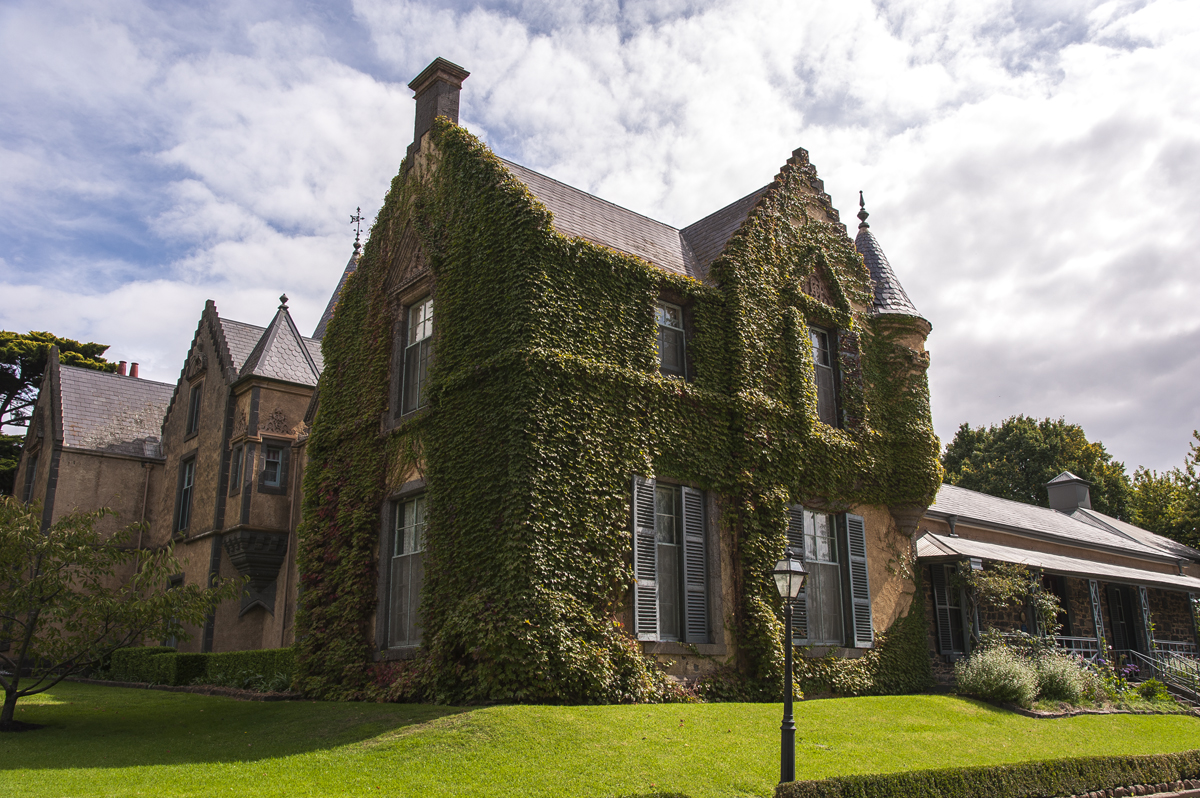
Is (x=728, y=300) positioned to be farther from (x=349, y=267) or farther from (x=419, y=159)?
(x=349, y=267)

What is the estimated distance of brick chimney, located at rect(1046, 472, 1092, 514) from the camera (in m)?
35.5

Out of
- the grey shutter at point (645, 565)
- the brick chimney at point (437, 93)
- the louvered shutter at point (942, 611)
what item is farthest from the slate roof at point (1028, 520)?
the brick chimney at point (437, 93)

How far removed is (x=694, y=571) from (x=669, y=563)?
1.46 ft

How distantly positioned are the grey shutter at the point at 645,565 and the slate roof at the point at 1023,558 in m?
7.38

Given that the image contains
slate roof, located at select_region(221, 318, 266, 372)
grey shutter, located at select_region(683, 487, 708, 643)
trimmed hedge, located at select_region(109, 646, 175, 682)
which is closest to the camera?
grey shutter, located at select_region(683, 487, 708, 643)

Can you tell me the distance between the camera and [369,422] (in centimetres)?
1585

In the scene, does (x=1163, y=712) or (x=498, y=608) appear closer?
(x=498, y=608)

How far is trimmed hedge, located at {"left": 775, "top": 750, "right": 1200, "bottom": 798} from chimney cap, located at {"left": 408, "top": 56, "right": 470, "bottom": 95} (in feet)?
45.9

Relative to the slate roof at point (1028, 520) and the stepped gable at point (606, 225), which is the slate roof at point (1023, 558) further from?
the stepped gable at point (606, 225)

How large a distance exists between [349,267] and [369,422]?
1430cm

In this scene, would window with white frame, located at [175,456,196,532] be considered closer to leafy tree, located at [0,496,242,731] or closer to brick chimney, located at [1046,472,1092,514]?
leafy tree, located at [0,496,242,731]

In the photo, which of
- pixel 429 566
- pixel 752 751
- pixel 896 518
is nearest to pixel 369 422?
pixel 429 566

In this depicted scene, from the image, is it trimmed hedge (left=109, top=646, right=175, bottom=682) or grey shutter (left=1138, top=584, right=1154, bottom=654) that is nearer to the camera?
trimmed hedge (left=109, top=646, right=175, bottom=682)

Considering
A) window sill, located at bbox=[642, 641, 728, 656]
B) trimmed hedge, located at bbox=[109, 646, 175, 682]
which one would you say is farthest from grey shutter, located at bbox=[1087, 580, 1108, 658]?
trimmed hedge, located at bbox=[109, 646, 175, 682]
